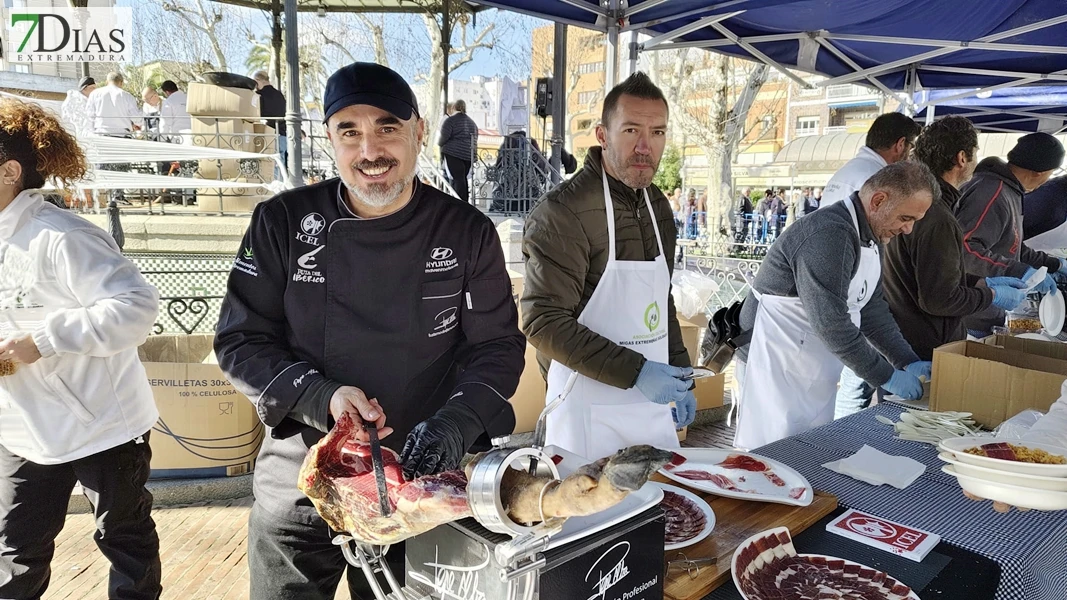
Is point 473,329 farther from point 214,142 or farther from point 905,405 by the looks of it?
point 214,142

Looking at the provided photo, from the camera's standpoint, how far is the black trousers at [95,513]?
6.71 feet

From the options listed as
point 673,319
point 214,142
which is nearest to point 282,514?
point 673,319

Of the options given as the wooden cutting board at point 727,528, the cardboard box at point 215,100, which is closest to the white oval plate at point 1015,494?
the wooden cutting board at point 727,528

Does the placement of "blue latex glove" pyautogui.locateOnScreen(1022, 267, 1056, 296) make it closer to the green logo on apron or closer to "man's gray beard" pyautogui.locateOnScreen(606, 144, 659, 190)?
the green logo on apron

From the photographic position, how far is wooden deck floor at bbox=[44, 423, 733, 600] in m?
2.94

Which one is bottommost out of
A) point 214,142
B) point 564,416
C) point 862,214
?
point 564,416

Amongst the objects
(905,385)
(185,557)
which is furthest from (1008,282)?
(185,557)

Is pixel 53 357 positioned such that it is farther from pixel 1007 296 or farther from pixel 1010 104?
pixel 1010 104

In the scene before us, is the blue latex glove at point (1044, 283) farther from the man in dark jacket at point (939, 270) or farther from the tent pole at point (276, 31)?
the tent pole at point (276, 31)

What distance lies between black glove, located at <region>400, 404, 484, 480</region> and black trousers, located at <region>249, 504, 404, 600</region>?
0.42m

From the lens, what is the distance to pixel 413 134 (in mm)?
1596

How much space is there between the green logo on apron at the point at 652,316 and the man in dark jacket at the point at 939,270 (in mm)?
1374

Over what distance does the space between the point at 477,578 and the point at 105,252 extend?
1854 millimetres

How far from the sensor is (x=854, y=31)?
5.34 m
